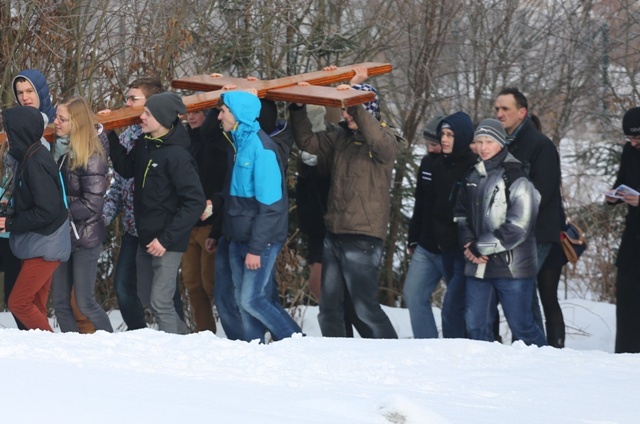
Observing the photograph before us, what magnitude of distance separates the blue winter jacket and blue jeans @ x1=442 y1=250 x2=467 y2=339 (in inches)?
45.8

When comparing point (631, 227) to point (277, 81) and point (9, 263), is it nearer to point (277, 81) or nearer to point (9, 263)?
point (277, 81)

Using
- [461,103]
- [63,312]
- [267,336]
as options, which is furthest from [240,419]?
[461,103]

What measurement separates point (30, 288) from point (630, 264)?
369cm

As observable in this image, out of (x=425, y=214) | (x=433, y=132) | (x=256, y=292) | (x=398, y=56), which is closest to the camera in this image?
(x=256, y=292)

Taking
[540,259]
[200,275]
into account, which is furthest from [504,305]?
[200,275]

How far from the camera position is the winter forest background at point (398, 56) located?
9133 mm

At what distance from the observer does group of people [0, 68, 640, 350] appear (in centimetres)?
686

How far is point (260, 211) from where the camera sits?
704cm

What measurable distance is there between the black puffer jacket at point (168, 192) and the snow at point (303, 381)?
39.2 inches

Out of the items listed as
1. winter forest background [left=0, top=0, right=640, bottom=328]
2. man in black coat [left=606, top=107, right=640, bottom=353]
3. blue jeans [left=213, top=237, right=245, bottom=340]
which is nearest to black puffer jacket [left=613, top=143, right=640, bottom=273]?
man in black coat [left=606, top=107, right=640, bottom=353]

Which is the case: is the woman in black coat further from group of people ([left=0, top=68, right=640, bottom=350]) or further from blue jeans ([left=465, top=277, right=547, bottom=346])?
blue jeans ([left=465, top=277, right=547, bottom=346])

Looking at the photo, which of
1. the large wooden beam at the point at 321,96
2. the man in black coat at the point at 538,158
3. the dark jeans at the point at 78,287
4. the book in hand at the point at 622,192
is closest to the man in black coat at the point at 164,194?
the dark jeans at the point at 78,287

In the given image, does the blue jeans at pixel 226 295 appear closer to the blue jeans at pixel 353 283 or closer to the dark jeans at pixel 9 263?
the blue jeans at pixel 353 283

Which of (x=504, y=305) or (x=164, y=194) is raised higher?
(x=164, y=194)
